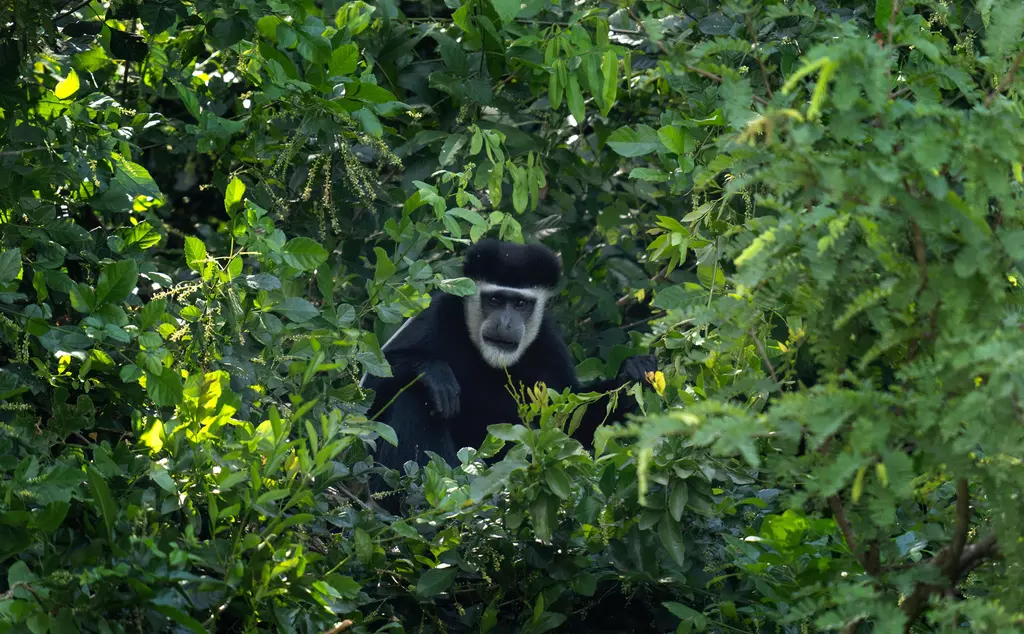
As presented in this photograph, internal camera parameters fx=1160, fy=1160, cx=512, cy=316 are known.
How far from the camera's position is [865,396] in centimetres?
166

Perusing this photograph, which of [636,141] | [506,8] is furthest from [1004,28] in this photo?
[506,8]

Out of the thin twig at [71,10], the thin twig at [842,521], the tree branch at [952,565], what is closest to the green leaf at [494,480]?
the thin twig at [842,521]

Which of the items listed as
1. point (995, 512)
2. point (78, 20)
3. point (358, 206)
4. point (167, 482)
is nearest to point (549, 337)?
point (358, 206)

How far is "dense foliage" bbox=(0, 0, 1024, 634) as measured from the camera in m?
1.70

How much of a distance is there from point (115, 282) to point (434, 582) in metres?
1.00

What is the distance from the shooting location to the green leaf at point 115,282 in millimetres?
2636

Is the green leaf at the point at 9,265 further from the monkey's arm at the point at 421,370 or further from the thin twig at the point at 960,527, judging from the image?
the thin twig at the point at 960,527

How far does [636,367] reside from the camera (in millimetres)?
4277

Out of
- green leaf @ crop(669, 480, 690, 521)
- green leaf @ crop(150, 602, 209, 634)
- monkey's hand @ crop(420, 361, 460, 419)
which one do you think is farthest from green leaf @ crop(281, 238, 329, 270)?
monkey's hand @ crop(420, 361, 460, 419)

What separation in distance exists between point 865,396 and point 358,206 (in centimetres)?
323

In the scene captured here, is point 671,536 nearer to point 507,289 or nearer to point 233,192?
point 233,192

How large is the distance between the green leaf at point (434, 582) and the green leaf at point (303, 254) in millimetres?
790

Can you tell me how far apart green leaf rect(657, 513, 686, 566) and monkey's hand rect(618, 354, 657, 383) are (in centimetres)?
161

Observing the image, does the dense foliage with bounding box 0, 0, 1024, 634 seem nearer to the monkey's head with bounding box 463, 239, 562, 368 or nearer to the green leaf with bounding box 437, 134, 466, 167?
the green leaf with bounding box 437, 134, 466, 167
